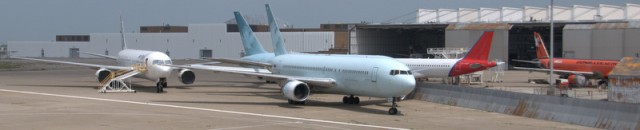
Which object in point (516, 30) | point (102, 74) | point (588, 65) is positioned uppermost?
point (516, 30)

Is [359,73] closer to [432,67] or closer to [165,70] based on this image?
[165,70]

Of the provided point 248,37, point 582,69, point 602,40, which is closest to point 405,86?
point 248,37

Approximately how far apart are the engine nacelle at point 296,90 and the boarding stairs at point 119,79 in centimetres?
1358

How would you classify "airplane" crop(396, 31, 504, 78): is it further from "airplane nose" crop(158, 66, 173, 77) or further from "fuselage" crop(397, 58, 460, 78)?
"airplane nose" crop(158, 66, 173, 77)

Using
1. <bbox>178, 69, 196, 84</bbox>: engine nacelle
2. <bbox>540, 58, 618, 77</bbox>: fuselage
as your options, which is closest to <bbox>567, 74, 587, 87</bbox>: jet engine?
<bbox>540, 58, 618, 77</bbox>: fuselage

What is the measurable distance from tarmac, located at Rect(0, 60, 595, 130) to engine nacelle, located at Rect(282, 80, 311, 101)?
1.48 feet

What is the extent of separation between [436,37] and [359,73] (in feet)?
242

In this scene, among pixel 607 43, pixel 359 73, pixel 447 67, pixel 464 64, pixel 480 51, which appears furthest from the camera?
pixel 607 43

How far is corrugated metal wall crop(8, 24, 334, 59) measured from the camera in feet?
350

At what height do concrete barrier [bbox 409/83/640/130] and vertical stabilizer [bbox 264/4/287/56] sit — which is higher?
vertical stabilizer [bbox 264/4/287/56]

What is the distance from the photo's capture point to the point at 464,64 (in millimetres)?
52719

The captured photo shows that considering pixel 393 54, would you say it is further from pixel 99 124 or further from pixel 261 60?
pixel 99 124

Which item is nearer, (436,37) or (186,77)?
(186,77)

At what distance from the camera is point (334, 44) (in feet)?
358
